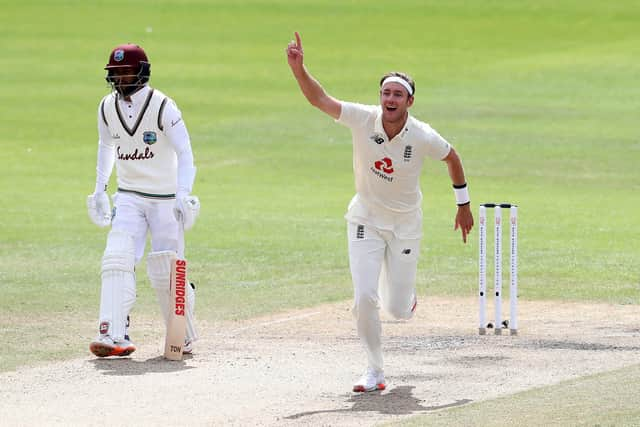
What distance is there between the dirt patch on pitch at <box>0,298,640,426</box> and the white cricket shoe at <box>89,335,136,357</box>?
8cm

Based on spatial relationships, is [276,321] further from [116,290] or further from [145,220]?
[116,290]

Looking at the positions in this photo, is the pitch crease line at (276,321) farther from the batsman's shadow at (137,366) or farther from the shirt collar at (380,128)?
the shirt collar at (380,128)

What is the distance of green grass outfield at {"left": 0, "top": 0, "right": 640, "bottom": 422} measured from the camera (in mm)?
14992

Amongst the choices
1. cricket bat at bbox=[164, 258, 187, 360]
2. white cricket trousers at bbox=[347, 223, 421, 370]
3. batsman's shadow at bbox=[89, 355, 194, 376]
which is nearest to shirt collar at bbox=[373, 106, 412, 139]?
white cricket trousers at bbox=[347, 223, 421, 370]

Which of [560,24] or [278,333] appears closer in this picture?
[278,333]

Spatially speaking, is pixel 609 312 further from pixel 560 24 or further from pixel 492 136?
pixel 560 24

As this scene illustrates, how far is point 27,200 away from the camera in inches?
874

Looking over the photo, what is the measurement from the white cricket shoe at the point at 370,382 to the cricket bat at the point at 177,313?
5.64 feet

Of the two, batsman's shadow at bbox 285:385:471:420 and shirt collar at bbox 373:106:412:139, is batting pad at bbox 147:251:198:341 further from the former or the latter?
shirt collar at bbox 373:106:412:139

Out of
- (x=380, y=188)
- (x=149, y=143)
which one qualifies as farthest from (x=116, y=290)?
(x=380, y=188)

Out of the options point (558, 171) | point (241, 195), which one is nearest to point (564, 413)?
point (241, 195)

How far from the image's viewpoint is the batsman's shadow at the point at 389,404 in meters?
8.69

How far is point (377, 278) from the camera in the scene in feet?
Result: 31.0

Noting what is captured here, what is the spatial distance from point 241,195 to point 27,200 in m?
3.35
